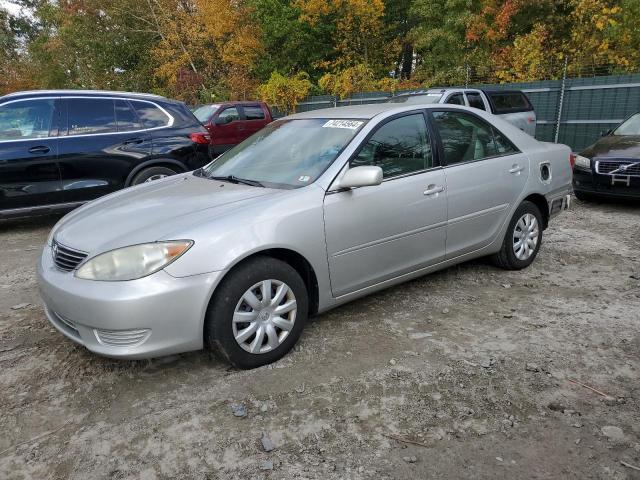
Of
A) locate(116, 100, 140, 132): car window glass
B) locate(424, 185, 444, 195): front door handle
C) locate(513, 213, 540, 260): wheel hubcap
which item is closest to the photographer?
locate(424, 185, 444, 195): front door handle

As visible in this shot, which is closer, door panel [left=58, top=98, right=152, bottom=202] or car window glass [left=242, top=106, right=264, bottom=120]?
door panel [left=58, top=98, right=152, bottom=202]

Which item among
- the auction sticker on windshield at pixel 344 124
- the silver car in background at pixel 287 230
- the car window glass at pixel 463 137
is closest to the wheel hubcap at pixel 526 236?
the silver car in background at pixel 287 230

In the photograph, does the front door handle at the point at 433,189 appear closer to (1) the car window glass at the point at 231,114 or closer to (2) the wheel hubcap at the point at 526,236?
(2) the wheel hubcap at the point at 526,236

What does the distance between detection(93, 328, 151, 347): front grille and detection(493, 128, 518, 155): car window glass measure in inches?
130

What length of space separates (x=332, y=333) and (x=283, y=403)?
883mm

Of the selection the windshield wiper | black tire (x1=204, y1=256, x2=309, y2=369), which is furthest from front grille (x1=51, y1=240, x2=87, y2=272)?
the windshield wiper

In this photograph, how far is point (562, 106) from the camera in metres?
12.6

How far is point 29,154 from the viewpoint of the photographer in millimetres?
6039

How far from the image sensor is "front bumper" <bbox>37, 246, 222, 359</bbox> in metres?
2.64

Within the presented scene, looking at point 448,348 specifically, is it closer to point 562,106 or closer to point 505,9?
point 562,106

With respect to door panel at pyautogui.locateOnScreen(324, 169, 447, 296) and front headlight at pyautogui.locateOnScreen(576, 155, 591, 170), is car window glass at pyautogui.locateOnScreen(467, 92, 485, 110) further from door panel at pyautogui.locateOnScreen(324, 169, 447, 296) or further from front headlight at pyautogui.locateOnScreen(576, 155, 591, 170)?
door panel at pyautogui.locateOnScreen(324, 169, 447, 296)

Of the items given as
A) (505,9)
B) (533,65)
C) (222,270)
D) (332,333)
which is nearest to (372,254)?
(332,333)

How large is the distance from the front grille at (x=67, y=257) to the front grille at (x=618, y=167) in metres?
6.94

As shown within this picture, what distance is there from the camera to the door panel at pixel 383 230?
10.8 feet
